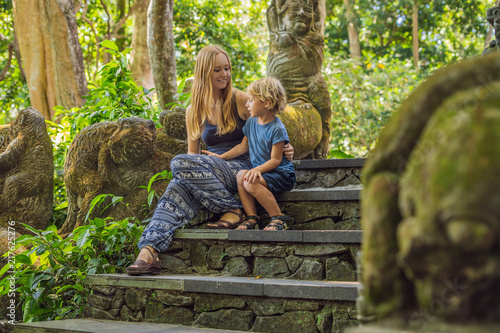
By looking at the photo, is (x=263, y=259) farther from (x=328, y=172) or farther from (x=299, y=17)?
(x=299, y=17)

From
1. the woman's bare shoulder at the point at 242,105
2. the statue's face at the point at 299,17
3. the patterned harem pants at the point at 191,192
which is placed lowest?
the patterned harem pants at the point at 191,192

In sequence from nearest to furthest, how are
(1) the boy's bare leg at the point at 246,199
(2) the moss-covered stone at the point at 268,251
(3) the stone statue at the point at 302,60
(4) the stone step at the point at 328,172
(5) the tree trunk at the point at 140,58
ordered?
(2) the moss-covered stone at the point at 268,251, (1) the boy's bare leg at the point at 246,199, (4) the stone step at the point at 328,172, (3) the stone statue at the point at 302,60, (5) the tree trunk at the point at 140,58

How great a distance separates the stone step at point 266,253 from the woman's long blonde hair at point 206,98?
34.5 inches

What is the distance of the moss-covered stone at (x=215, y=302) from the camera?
271 cm

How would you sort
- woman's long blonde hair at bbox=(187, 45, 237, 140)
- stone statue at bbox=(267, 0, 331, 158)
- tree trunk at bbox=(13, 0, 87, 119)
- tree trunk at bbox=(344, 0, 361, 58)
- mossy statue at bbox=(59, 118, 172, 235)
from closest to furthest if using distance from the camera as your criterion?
woman's long blonde hair at bbox=(187, 45, 237, 140) → mossy statue at bbox=(59, 118, 172, 235) → stone statue at bbox=(267, 0, 331, 158) → tree trunk at bbox=(13, 0, 87, 119) → tree trunk at bbox=(344, 0, 361, 58)

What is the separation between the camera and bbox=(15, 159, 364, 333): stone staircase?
254 centimetres

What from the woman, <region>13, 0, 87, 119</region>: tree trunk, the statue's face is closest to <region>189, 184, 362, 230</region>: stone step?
the woman

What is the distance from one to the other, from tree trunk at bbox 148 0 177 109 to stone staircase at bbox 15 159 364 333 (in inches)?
120

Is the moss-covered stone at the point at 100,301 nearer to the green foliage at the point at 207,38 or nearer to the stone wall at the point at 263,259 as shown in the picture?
the stone wall at the point at 263,259

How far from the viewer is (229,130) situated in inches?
147

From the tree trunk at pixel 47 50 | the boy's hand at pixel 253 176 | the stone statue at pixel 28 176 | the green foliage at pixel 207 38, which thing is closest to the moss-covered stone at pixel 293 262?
the boy's hand at pixel 253 176

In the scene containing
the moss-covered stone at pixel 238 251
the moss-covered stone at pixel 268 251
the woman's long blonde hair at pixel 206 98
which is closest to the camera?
the moss-covered stone at pixel 268 251

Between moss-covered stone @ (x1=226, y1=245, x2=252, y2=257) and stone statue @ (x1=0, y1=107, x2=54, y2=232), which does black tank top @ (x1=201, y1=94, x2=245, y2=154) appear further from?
stone statue @ (x1=0, y1=107, x2=54, y2=232)

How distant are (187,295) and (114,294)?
0.54m
